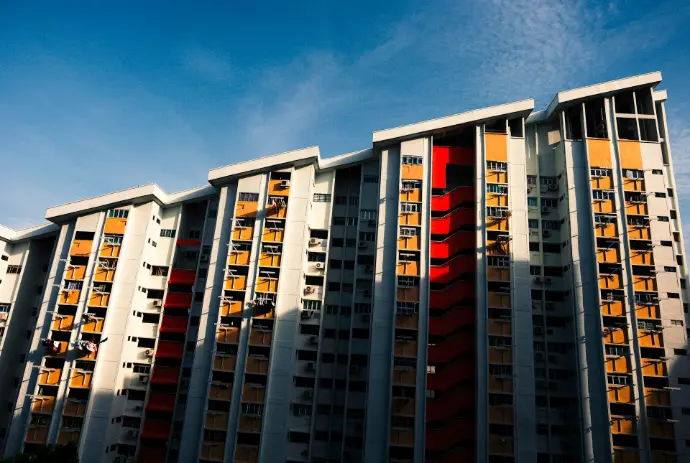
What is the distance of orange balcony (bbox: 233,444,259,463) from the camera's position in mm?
31297

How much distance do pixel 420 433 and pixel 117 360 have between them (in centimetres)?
2393

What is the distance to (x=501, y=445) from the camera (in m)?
29.9

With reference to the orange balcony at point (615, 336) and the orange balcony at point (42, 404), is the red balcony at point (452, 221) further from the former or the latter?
the orange balcony at point (42, 404)

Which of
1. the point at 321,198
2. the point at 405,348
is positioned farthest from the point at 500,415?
the point at 321,198

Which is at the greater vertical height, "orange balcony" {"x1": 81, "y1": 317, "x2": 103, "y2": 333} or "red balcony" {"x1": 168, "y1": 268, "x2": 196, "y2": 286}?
"red balcony" {"x1": 168, "y1": 268, "x2": 196, "y2": 286}

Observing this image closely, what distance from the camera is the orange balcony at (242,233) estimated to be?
37156 millimetres

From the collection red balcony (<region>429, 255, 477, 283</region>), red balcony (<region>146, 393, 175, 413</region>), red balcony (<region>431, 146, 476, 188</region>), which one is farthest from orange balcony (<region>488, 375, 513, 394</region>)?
red balcony (<region>146, 393, 175, 413</region>)

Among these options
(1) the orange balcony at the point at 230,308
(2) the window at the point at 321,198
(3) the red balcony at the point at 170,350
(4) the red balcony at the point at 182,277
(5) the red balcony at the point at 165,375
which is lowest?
(5) the red balcony at the point at 165,375

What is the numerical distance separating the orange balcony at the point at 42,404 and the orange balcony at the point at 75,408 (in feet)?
3.70

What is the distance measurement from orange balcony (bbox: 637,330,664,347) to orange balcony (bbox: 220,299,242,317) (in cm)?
2953

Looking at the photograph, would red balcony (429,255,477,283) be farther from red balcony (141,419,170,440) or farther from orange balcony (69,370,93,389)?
orange balcony (69,370,93,389)

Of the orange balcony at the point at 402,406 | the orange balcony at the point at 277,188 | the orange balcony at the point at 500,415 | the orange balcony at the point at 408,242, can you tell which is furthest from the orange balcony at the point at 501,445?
the orange balcony at the point at 277,188

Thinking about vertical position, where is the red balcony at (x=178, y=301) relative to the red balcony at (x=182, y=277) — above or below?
below

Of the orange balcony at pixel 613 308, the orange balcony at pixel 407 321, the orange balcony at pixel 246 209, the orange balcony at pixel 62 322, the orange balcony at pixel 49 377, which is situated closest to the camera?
the orange balcony at pixel 613 308
